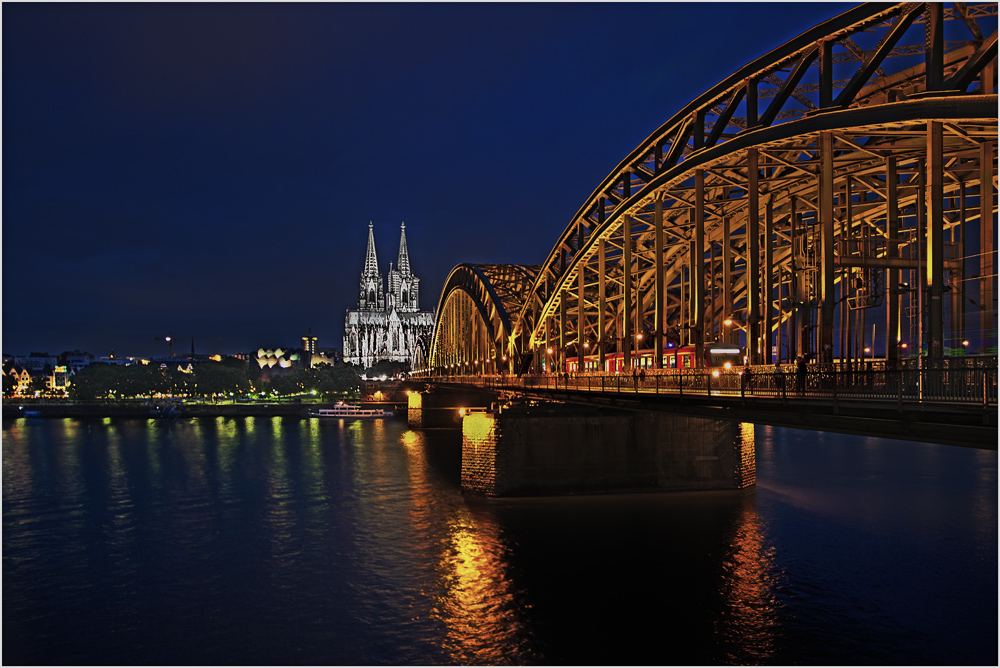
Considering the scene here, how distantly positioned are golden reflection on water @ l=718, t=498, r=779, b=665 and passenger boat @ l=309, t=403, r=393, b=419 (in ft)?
335

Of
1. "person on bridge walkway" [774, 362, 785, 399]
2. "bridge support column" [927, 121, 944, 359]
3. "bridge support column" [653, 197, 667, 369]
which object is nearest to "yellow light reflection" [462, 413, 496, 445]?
"bridge support column" [653, 197, 667, 369]

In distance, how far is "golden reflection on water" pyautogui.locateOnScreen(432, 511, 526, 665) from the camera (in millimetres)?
23047

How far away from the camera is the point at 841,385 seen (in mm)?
19766

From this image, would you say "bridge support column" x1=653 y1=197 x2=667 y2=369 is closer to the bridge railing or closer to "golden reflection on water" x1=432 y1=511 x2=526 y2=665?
the bridge railing

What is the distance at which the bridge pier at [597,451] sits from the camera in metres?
41.8

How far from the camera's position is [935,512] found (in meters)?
39.2

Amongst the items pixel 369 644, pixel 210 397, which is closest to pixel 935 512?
pixel 369 644

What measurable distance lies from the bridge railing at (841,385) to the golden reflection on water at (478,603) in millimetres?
8970

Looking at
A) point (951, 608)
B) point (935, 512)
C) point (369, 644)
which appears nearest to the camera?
point (369, 644)

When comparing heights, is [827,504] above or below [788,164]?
below

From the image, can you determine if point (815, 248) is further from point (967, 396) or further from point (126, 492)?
point (126, 492)

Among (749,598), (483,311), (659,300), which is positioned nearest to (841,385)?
(749,598)

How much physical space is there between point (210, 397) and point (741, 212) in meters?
172

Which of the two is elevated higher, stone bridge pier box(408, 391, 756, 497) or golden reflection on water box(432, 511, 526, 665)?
stone bridge pier box(408, 391, 756, 497)
